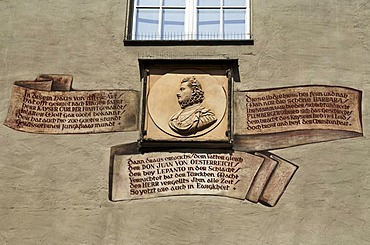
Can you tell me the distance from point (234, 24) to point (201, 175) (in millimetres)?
1950

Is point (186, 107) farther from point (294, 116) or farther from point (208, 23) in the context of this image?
point (208, 23)

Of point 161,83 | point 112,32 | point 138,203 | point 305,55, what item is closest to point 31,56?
point 112,32

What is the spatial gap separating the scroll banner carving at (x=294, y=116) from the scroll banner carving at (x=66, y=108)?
115 cm

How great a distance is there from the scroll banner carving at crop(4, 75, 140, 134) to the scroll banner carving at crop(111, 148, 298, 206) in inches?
18.6

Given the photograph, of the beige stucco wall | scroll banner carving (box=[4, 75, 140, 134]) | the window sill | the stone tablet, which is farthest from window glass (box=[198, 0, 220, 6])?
the stone tablet

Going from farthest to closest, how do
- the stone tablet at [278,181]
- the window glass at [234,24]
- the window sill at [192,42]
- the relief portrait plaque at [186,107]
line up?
the window glass at [234,24], the window sill at [192,42], the relief portrait plaque at [186,107], the stone tablet at [278,181]

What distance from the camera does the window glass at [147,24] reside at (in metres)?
8.32

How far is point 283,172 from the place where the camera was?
290 inches

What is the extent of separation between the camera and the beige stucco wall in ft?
23.5

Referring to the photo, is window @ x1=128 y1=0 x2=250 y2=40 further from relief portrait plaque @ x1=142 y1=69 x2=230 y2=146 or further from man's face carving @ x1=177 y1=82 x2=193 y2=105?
man's face carving @ x1=177 y1=82 x2=193 y2=105

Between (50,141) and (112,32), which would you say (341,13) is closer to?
(112,32)

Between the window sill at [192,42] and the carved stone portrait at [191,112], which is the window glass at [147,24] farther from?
the carved stone portrait at [191,112]

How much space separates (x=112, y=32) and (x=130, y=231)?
230 cm

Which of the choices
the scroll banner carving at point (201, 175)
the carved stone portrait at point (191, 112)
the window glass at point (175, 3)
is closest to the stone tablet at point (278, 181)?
the scroll banner carving at point (201, 175)
